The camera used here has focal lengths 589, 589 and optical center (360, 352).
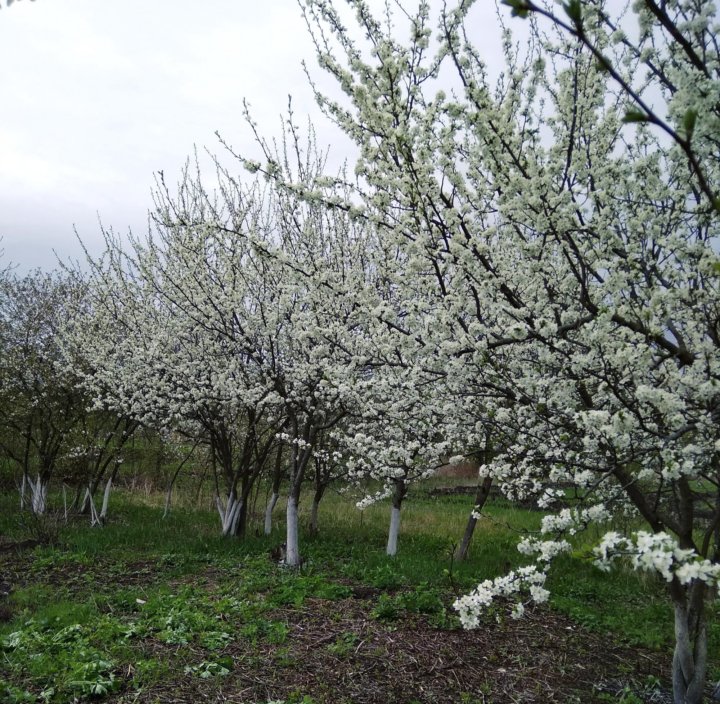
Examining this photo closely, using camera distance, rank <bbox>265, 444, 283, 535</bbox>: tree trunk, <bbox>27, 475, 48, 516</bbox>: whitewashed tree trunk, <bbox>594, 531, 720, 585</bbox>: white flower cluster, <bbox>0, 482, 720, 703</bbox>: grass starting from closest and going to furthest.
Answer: <bbox>594, 531, 720, 585</bbox>: white flower cluster → <bbox>0, 482, 720, 703</bbox>: grass → <bbox>265, 444, 283, 535</bbox>: tree trunk → <bbox>27, 475, 48, 516</bbox>: whitewashed tree trunk

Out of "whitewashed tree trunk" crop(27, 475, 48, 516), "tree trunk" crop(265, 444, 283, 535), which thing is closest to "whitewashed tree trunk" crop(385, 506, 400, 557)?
"tree trunk" crop(265, 444, 283, 535)

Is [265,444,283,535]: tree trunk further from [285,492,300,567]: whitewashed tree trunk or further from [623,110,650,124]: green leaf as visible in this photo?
[623,110,650,124]: green leaf

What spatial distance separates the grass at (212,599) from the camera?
4305 millimetres

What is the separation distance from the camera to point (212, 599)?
6129 mm

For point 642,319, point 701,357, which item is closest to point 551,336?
point 642,319

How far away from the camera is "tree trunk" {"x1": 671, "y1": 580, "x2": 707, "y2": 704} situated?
3707 mm

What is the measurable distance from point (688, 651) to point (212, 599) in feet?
14.4

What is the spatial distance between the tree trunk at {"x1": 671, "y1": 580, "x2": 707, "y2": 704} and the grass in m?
1.31

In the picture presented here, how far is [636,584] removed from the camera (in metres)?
8.00

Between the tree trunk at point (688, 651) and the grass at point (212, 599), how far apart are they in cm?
131

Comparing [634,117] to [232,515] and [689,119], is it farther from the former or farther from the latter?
[232,515]

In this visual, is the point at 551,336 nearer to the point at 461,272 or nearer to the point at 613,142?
the point at 461,272

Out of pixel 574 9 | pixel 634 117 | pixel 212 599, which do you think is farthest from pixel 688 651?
pixel 212 599

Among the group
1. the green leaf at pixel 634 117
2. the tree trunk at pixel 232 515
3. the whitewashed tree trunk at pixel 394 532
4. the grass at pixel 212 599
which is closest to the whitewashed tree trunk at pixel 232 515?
the tree trunk at pixel 232 515
